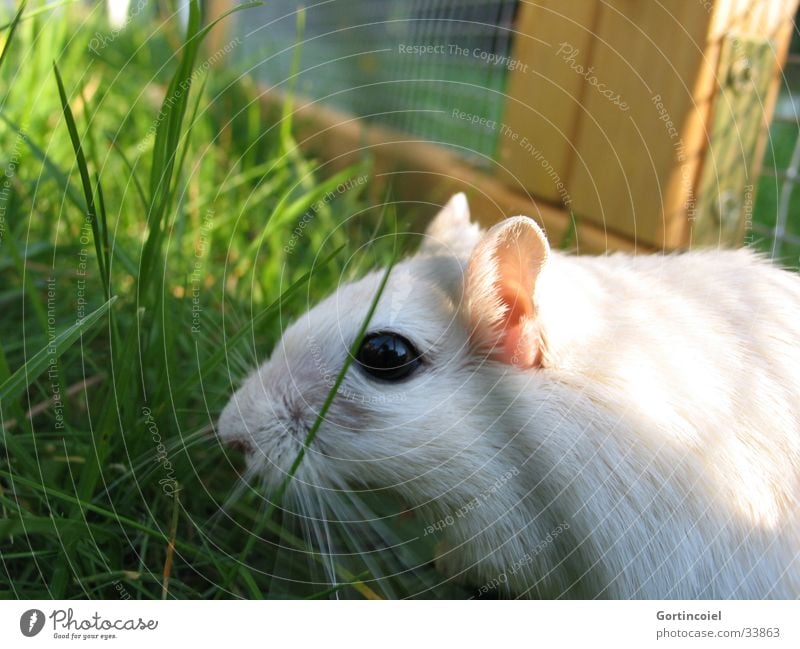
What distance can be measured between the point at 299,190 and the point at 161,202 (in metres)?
1.23

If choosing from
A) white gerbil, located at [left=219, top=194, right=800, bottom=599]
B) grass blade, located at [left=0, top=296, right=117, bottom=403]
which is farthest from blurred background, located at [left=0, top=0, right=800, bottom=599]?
white gerbil, located at [left=219, top=194, right=800, bottom=599]

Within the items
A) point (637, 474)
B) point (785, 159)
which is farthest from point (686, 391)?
point (785, 159)

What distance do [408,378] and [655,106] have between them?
2.89ft

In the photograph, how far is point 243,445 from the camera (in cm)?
110

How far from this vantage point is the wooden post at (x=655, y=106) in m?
1.49

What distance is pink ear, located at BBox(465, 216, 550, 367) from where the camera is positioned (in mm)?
969

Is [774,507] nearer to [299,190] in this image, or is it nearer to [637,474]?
[637,474]

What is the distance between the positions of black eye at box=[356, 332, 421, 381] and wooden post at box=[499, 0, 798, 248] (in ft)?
2.31
